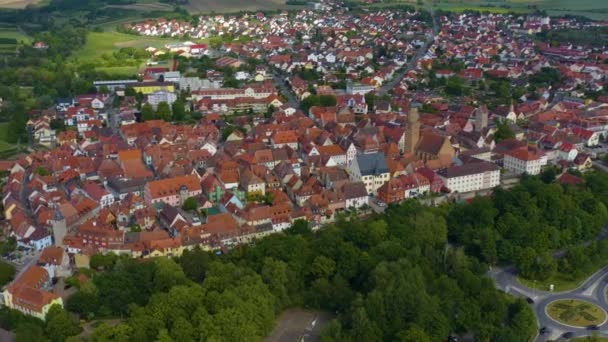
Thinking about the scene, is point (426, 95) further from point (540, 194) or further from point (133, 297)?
point (133, 297)

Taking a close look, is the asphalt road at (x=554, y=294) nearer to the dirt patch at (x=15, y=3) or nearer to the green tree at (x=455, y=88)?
the green tree at (x=455, y=88)

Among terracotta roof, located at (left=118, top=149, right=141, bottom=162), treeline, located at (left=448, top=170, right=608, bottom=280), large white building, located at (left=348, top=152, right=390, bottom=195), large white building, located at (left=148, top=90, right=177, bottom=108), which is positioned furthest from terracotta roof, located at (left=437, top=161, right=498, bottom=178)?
large white building, located at (left=148, top=90, right=177, bottom=108)

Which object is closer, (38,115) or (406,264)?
(406,264)

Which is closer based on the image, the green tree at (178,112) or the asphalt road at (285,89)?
the green tree at (178,112)

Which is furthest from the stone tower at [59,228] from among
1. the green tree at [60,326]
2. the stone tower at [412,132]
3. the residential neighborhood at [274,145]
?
the stone tower at [412,132]

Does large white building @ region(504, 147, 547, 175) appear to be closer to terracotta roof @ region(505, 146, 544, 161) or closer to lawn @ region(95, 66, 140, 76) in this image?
terracotta roof @ region(505, 146, 544, 161)

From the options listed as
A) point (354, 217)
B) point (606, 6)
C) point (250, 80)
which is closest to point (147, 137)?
point (354, 217)

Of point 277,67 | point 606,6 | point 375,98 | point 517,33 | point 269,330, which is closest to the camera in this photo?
point 269,330
